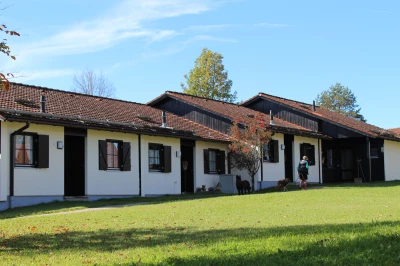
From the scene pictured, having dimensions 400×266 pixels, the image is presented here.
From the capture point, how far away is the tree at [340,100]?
76125 mm

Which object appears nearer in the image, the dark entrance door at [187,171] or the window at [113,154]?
the window at [113,154]

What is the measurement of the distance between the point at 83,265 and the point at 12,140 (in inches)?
471

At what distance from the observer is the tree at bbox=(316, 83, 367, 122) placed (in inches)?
2997

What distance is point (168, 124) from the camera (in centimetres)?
2567

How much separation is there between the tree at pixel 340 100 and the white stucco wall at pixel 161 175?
182 feet

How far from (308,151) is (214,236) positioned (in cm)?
2295

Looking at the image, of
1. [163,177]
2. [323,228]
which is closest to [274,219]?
[323,228]

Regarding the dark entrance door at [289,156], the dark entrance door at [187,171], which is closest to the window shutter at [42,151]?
the dark entrance door at [187,171]

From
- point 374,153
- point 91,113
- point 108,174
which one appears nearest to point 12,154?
point 108,174

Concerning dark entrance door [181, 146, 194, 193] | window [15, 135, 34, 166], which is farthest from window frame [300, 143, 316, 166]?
window [15, 135, 34, 166]

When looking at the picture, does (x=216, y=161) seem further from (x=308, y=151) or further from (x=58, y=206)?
(x=58, y=206)

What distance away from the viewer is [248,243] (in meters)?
7.78

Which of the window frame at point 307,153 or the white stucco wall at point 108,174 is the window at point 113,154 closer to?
the white stucco wall at point 108,174

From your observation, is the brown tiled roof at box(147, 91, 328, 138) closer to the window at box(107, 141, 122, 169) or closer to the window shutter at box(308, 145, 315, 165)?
the window shutter at box(308, 145, 315, 165)
